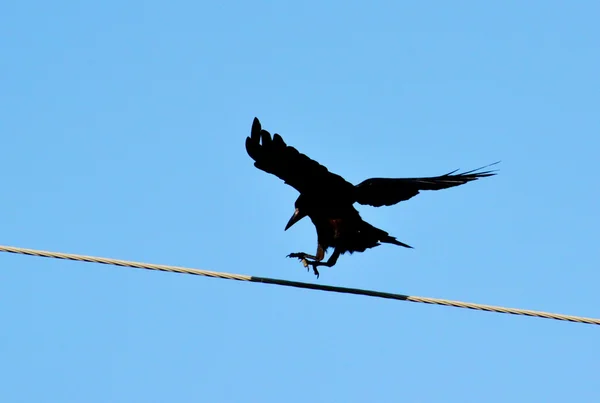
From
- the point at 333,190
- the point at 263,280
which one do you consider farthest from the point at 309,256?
the point at 263,280

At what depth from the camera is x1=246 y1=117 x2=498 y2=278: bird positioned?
9016 millimetres

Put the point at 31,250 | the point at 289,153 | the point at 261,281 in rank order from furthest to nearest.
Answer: the point at 289,153 → the point at 261,281 → the point at 31,250

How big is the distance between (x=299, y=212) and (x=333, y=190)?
0.62 meters

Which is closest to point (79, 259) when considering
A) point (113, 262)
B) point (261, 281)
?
point (113, 262)

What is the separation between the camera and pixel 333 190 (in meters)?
9.21

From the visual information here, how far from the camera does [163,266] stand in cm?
623

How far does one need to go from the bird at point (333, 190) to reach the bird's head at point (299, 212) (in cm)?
14

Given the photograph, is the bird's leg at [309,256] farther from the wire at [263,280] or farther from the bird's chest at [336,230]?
the wire at [263,280]

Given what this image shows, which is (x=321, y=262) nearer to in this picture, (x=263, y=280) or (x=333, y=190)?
(x=333, y=190)

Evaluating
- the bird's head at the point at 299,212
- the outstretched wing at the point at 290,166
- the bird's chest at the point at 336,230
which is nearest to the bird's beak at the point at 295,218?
the bird's head at the point at 299,212

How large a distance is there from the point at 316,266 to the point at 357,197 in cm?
79

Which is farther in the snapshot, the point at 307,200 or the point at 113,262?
the point at 307,200

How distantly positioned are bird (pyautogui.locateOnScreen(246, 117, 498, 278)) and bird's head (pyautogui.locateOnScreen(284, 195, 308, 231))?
14 centimetres

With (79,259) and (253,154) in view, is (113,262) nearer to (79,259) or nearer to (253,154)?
(79,259)
